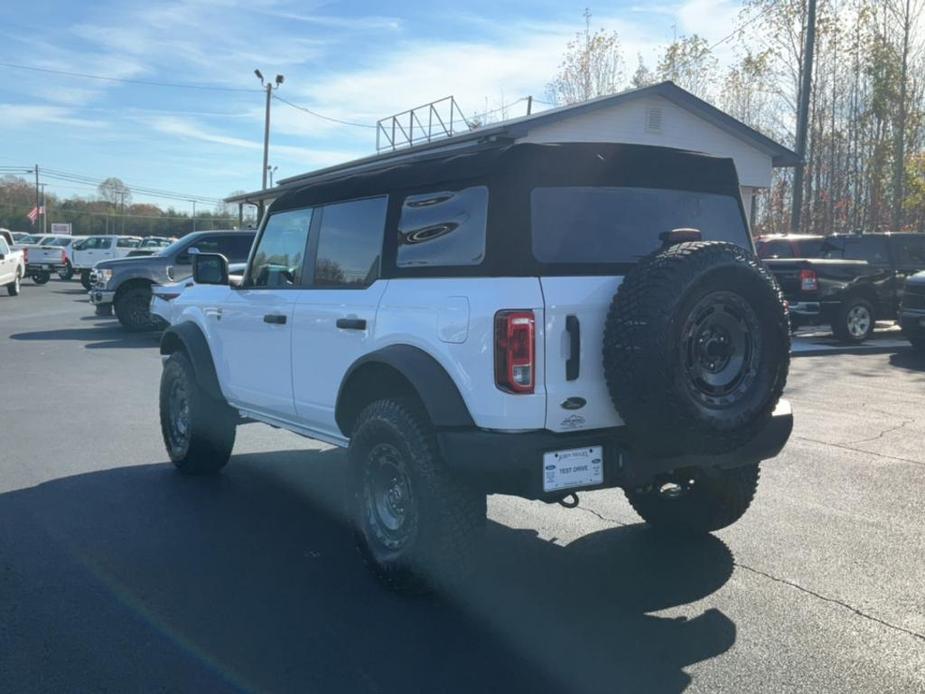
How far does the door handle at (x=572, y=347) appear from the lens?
12.5 feet

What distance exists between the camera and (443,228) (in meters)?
4.29

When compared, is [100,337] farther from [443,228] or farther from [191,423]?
[443,228]

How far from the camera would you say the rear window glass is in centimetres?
405

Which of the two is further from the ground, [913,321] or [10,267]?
[10,267]

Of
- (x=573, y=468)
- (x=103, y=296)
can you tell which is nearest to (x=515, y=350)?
(x=573, y=468)

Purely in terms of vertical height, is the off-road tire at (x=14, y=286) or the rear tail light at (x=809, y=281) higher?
the rear tail light at (x=809, y=281)

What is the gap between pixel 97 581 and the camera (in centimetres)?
432

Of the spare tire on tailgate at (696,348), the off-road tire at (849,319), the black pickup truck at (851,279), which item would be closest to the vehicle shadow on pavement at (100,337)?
the black pickup truck at (851,279)

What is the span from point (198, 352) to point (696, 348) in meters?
3.83

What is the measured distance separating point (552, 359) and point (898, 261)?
14.3 m

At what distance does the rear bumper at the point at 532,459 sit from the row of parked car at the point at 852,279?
10996 mm

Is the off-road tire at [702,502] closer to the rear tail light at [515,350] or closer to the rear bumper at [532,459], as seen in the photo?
the rear bumper at [532,459]

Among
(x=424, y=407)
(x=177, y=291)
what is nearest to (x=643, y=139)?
(x=177, y=291)

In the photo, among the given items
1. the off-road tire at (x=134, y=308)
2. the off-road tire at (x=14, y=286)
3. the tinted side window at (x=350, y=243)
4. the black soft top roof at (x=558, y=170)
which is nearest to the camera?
the black soft top roof at (x=558, y=170)
